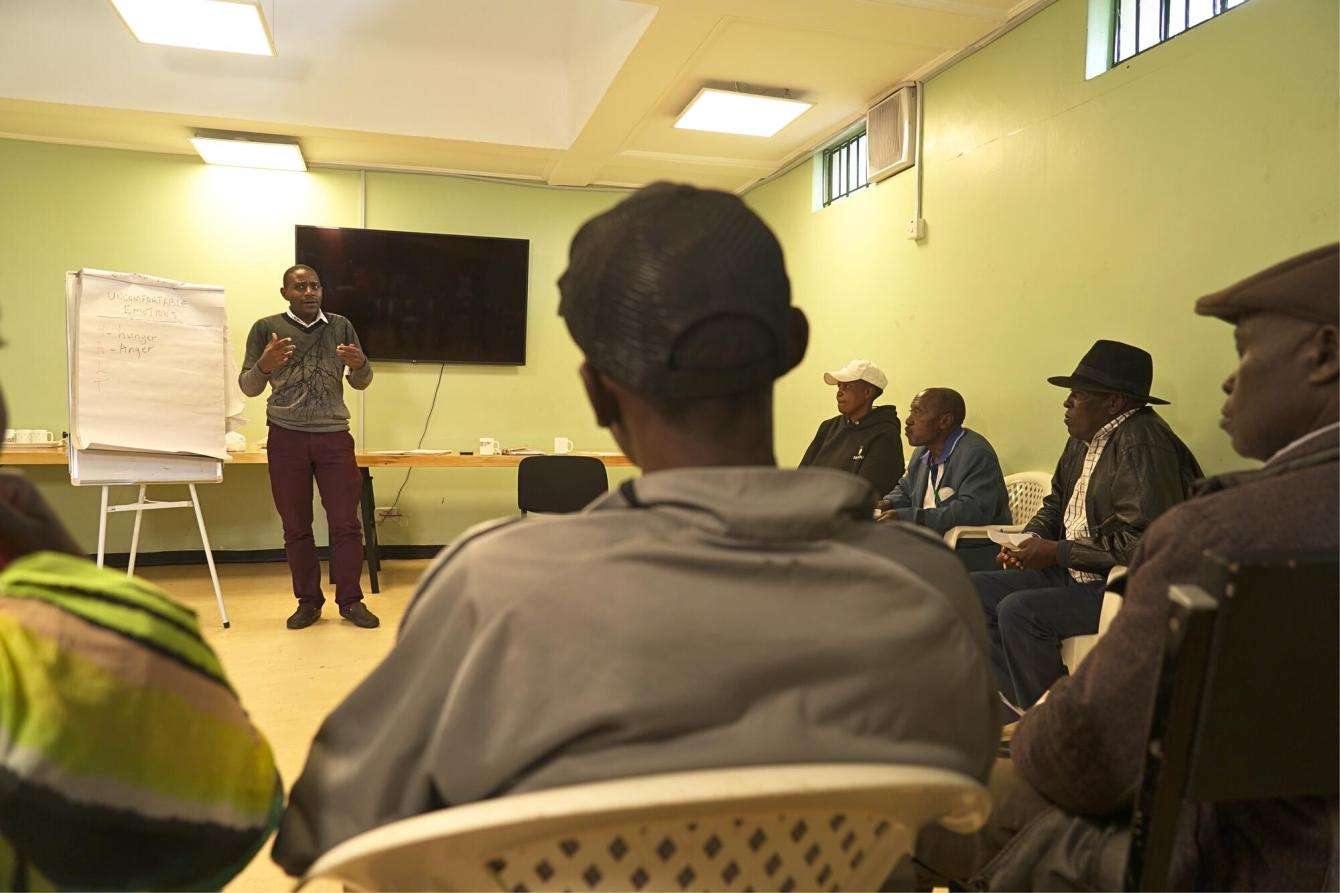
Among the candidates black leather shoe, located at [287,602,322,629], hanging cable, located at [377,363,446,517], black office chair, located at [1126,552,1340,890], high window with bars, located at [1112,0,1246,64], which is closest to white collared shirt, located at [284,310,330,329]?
black leather shoe, located at [287,602,322,629]

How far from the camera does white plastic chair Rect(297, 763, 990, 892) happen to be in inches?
22.9

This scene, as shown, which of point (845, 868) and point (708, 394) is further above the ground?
point (708, 394)

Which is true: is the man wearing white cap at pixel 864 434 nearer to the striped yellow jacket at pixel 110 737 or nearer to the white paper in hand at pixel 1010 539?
the white paper in hand at pixel 1010 539

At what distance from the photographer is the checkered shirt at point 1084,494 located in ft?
9.12

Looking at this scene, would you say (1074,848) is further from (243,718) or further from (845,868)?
(243,718)

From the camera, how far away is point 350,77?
5133mm

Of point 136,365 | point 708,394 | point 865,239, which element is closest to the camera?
point 708,394

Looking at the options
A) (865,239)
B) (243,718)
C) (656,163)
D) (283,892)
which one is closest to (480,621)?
(243,718)

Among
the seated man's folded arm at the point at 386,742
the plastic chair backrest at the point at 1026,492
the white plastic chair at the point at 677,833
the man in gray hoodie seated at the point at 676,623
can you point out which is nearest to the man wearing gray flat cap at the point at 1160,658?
the man in gray hoodie seated at the point at 676,623

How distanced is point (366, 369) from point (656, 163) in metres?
2.57

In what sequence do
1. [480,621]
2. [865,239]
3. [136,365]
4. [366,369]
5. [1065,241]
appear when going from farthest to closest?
[865,239] < [366,369] < [136,365] < [1065,241] < [480,621]

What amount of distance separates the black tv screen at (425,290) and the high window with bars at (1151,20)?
13.3ft

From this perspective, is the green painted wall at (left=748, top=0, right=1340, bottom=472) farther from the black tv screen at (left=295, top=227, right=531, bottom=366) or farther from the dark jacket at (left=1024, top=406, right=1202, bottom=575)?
the black tv screen at (left=295, top=227, right=531, bottom=366)

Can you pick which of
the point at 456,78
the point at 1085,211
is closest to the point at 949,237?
the point at 1085,211
